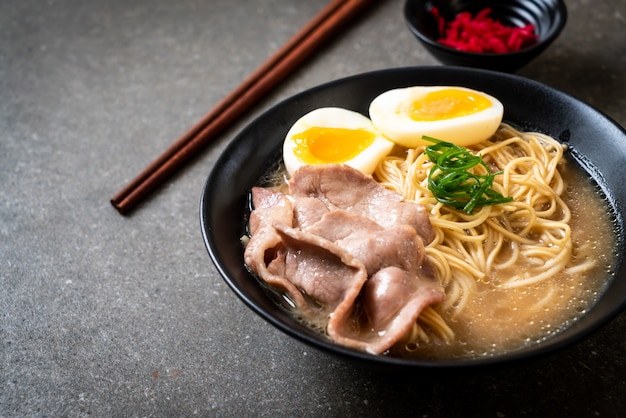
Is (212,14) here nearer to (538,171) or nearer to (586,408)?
(538,171)

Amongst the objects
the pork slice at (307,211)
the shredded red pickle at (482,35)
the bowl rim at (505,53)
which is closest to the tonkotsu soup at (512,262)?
the pork slice at (307,211)

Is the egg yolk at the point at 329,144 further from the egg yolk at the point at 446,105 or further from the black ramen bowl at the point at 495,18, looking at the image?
the black ramen bowl at the point at 495,18

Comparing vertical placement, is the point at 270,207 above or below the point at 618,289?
below

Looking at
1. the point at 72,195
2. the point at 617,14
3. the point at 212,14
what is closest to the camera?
the point at 72,195

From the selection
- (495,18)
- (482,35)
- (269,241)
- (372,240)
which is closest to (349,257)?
(372,240)

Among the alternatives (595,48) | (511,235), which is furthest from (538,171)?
(595,48)
